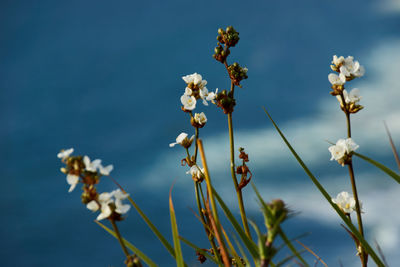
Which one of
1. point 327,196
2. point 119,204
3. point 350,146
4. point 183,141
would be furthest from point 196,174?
point 119,204

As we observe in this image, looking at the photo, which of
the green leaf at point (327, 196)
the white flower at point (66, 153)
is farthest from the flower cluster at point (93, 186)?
the green leaf at point (327, 196)

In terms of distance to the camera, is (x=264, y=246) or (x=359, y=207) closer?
(x=264, y=246)

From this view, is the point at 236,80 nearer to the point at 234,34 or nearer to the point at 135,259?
the point at 234,34

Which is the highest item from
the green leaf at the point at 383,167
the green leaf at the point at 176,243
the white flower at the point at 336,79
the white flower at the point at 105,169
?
the white flower at the point at 336,79

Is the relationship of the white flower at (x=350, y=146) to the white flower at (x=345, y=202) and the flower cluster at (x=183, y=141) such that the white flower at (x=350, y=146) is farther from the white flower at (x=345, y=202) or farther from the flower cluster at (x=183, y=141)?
the flower cluster at (x=183, y=141)

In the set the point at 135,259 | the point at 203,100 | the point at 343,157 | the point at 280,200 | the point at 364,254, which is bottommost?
the point at 364,254

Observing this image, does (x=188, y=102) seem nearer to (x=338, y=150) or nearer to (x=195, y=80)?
(x=195, y=80)

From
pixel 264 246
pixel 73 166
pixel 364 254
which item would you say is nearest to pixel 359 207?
pixel 364 254

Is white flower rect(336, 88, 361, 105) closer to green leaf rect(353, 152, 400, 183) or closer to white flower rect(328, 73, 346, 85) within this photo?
white flower rect(328, 73, 346, 85)
